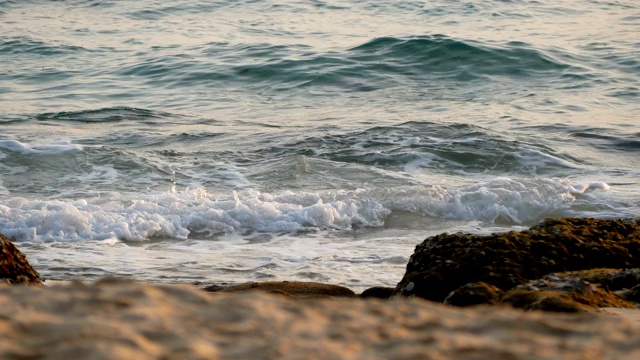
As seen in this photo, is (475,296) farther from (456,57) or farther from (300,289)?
(456,57)

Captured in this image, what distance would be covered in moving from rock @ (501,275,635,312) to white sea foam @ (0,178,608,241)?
4.23 meters

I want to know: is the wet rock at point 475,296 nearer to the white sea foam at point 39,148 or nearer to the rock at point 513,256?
the rock at point 513,256

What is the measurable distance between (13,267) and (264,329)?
2805mm

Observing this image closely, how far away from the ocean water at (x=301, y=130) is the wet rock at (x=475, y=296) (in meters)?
2.61

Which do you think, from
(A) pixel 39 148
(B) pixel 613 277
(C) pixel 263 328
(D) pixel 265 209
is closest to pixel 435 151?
(D) pixel 265 209

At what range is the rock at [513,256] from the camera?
3762mm

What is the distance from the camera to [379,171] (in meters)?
9.34

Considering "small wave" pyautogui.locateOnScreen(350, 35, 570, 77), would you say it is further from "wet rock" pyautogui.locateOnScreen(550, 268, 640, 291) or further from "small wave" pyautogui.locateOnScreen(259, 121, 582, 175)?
"wet rock" pyautogui.locateOnScreen(550, 268, 640, 291)

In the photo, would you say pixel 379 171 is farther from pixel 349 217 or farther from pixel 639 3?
pixel 639 3

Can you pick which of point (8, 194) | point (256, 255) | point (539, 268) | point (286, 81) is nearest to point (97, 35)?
point (286, 81)

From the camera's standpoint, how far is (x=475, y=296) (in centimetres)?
294

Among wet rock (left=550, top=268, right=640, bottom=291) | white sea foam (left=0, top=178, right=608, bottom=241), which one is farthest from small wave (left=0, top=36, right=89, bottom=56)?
wet rock (left=550, top=268, right=640, bottom=291)

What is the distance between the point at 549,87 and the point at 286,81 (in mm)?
4218

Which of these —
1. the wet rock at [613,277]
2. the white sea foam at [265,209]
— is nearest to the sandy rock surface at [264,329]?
the wet rock at [613,277]
